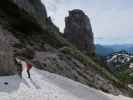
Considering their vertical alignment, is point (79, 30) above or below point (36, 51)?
above

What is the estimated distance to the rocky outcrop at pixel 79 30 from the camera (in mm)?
85400

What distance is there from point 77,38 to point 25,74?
208 ft

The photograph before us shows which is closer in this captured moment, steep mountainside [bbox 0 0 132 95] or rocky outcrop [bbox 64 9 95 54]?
steep mountainside [bbox 0 0 132 95]

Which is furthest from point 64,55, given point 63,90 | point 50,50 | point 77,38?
point 77,38

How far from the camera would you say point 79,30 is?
88188 millimetres

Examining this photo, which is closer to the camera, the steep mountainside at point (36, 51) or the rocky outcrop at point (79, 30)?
the steep mountainside at point (36, 51)

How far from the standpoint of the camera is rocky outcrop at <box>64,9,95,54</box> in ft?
280

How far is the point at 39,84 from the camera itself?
21.9 metres

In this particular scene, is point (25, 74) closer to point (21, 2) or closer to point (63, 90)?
point (63, 90)

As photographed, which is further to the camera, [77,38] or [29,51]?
[77,38]

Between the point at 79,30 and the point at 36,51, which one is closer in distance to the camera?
the point at 36,51

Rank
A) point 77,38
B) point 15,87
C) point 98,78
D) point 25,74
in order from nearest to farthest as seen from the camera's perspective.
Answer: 1. point 15,87
2. point 25,74
3. point 98,78
4. point 77,38

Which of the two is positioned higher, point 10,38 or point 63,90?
point 10,38

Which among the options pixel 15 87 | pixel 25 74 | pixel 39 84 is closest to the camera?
pixel 15 87
